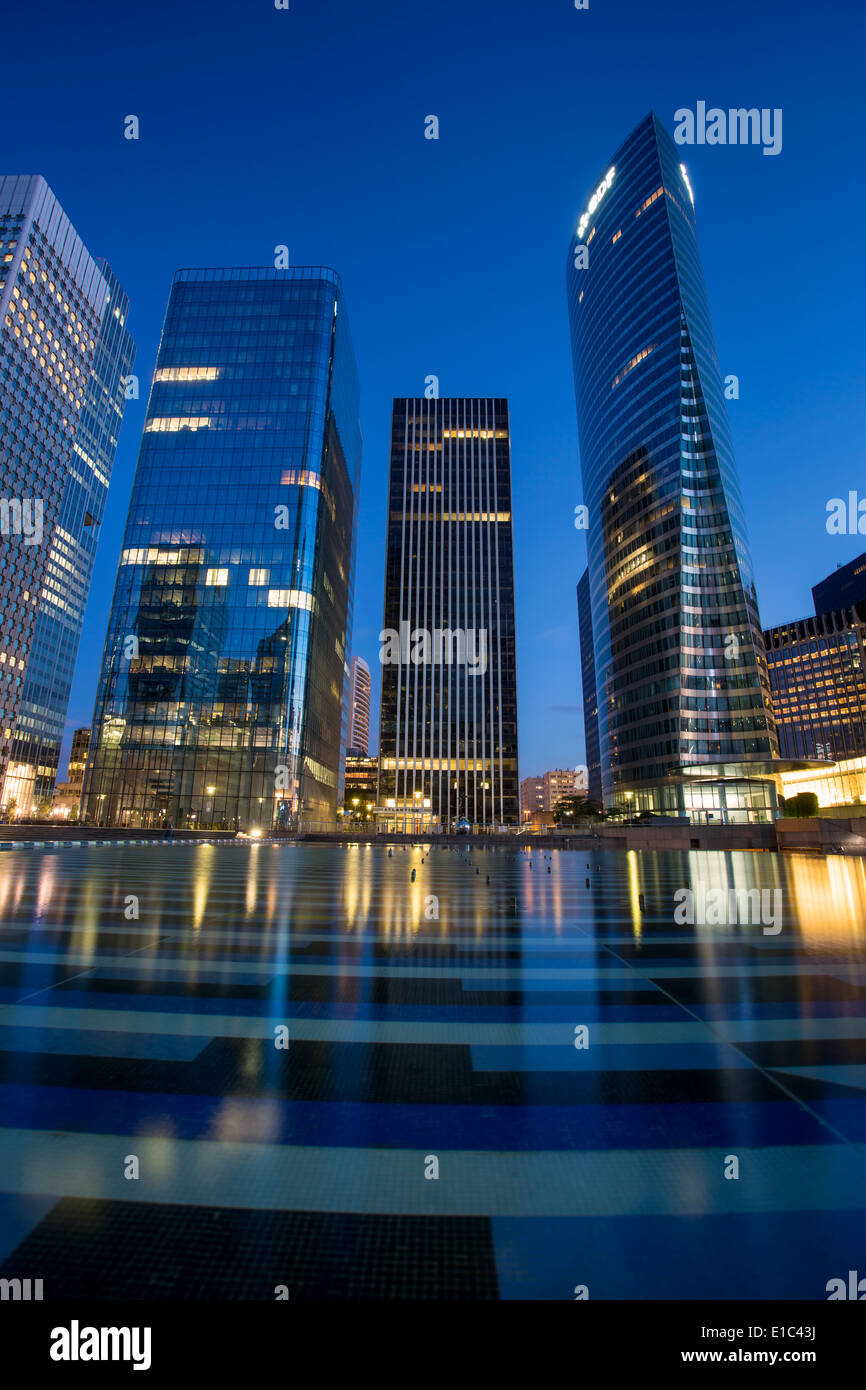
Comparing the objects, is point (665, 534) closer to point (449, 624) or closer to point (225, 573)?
point (449, 624)

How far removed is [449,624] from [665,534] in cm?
6493

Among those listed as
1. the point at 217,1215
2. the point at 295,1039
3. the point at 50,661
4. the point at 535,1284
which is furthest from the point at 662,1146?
the point at 50,661

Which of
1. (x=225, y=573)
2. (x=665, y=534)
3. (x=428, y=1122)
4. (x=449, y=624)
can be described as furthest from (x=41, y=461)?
(x=428, y=1122)

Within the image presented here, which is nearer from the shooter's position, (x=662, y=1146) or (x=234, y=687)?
(x=662, y=1146)

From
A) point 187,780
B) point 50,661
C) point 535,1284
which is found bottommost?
point 535,1284

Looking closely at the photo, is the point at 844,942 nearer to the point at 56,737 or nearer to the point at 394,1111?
the point at 394,1111

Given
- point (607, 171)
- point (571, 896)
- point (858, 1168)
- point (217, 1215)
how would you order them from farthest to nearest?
point (607, 171)
point (571, 896)
point (858, 1168)
point (217, 1215)

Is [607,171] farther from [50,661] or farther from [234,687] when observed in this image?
[50,661]

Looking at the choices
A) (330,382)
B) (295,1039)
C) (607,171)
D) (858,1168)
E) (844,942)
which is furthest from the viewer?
(607,171)

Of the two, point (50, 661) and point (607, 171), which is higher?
point (607, 171)

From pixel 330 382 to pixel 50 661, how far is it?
9415 centimetres

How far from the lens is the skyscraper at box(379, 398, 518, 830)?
140375mm

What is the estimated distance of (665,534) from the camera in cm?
9338

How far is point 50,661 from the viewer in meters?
133
